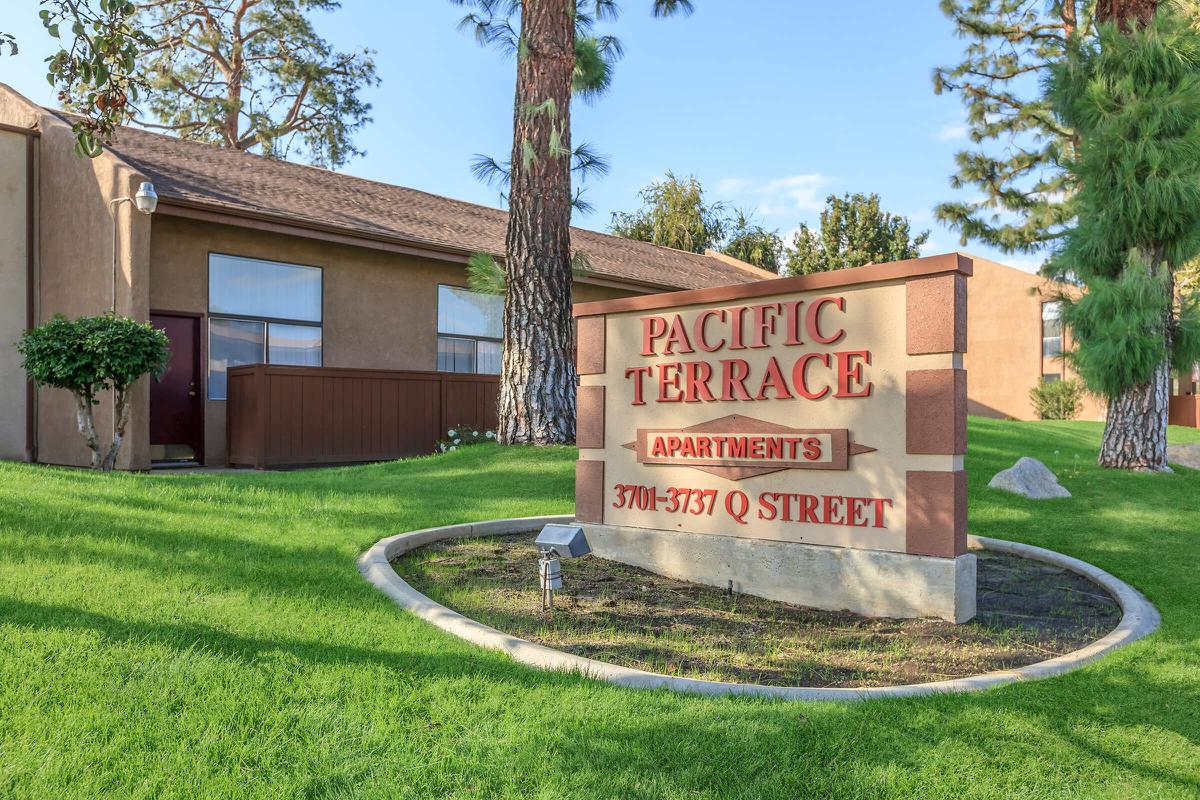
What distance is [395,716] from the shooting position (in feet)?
10.1

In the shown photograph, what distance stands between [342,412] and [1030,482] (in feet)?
31.2

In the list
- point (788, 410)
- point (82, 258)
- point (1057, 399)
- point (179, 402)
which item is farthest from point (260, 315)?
point (1057, 399)

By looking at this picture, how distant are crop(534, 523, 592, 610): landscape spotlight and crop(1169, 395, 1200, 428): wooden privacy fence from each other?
1133 inches

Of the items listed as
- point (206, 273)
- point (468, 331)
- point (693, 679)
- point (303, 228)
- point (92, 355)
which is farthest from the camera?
point (468, 331)

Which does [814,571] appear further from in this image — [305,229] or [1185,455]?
[1185,455]

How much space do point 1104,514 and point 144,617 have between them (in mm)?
8133

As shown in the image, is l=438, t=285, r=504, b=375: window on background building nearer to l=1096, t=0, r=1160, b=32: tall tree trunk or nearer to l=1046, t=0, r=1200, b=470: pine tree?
l=1046, t=0, r=1200, b=470: pine tree

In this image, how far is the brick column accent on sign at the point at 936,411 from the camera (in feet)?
16.3

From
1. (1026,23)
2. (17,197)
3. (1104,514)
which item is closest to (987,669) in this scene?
(1104,514)

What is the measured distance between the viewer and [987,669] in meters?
4.18

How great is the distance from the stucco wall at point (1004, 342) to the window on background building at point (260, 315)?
75.1 ft

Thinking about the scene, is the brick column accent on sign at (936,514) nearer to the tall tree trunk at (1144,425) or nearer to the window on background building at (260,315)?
the tall tree trunk at (1144,425)

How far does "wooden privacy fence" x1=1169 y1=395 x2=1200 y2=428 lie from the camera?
2714cm

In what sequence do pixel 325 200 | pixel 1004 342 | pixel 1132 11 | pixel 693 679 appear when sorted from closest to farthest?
1. pixel 693 679
2. pixel 1132 11
3. pixel 325 200
4. pixel 1004 342
